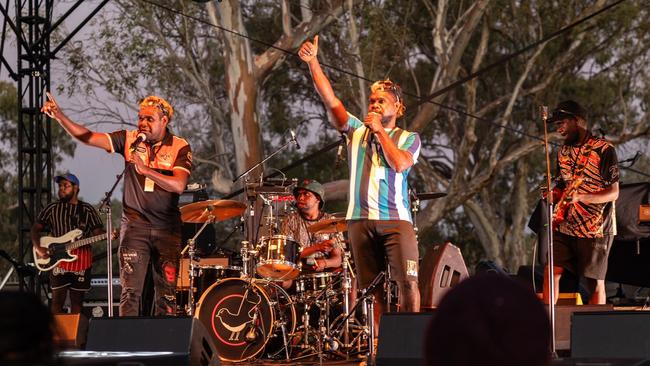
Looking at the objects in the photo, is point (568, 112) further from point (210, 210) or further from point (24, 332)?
point (24, 332)

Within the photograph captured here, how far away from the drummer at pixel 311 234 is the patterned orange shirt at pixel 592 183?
268cm

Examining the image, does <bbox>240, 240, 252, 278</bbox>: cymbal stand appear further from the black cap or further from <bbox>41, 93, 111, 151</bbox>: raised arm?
the black cap

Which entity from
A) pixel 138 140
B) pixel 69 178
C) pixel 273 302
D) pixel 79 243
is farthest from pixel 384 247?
pixel 69 178

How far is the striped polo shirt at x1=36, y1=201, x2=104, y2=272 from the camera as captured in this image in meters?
11.8

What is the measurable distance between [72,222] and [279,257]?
323 centimetres

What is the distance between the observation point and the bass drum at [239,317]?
9.98 m

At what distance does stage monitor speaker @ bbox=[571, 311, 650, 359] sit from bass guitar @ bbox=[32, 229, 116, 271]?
6916mm

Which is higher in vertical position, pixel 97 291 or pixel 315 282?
pixel 315 282

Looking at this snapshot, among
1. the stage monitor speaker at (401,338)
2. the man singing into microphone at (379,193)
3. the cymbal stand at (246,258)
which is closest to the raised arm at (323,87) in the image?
the man singing into microphone at (379,193)

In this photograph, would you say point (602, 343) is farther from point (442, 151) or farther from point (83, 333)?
point (442, 151)

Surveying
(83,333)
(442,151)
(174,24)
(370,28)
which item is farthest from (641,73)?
(83,333)

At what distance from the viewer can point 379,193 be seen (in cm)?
678

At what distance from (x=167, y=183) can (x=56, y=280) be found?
4621 millimetres

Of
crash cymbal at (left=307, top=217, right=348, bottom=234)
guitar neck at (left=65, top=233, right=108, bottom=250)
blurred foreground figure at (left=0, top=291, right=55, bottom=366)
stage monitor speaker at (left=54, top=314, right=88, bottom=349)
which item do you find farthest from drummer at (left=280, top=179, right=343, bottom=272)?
blurred foreground figure at (left=0, top=291, right=55, bottom=366)
